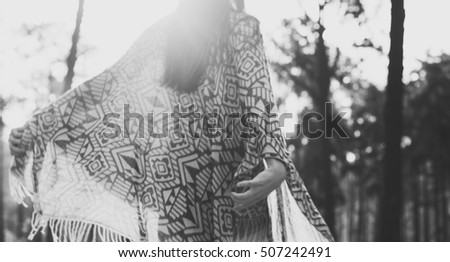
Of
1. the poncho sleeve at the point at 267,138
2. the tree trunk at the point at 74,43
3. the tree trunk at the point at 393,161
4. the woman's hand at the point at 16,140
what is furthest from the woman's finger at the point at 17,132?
the tree trunk at the point at 74,43

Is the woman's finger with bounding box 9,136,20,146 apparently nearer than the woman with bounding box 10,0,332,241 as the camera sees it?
No

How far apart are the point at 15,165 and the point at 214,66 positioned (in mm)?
973

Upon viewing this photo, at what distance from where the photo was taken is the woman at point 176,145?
6.38 feet

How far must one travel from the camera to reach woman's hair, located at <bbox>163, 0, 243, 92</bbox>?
6.57 ft

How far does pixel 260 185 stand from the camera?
1.69m

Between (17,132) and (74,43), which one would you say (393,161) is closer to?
(17,132)

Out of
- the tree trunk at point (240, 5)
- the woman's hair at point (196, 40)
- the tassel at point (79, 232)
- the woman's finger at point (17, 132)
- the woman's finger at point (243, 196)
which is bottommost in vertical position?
the tassel at point (79, 232)

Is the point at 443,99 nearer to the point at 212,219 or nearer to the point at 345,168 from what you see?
the point at 345,168

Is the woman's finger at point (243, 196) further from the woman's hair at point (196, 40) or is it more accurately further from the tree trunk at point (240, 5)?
the tree trunk at point (240, 5)

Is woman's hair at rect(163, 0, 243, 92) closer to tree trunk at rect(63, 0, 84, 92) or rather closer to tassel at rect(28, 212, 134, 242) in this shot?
tassel at rect(28, 212, 134, 242)

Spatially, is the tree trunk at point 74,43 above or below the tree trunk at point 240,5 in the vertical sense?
above

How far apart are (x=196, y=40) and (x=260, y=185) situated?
63 centimetres

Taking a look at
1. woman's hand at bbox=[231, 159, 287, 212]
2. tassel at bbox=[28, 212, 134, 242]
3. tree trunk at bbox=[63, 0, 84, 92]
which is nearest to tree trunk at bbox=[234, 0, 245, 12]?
woman's hand at bbox=[231, 159, 287, 212]

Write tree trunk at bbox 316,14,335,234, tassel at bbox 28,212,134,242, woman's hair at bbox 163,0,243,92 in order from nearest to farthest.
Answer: woman's hair at bbox 163,0,243,92 < tassel at bbox 28,212,134,242 < tree trunk at bbox 316,14,335,234
